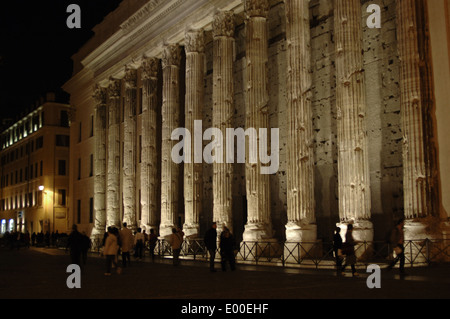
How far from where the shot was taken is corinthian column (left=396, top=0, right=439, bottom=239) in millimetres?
16969

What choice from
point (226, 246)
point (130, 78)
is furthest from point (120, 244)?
point (130, 78)

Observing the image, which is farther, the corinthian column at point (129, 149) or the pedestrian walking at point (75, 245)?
the corinthian column at point (129, 149)

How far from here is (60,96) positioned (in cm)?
6219

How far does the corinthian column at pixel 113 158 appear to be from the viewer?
1443 inches

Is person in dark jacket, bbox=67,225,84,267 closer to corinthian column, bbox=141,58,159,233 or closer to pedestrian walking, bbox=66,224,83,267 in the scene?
pedestrian walking, bbox=66,224,83,267

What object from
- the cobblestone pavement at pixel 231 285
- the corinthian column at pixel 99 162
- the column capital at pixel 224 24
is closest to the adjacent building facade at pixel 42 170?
the corinthian column at pixel 99 162

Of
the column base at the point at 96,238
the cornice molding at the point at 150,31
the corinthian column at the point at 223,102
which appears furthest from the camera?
the column base at the point at 96,238

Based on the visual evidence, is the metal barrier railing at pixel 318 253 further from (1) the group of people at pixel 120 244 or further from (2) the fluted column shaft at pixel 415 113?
(1) the group of people at pixel 120 244

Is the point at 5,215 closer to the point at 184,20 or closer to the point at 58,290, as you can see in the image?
the point at 184,20

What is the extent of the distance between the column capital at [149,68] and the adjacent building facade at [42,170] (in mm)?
26158

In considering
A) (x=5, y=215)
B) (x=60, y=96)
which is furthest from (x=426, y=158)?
(x=5, y=215)

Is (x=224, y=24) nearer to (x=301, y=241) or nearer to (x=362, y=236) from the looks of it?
(x=301, y=241)

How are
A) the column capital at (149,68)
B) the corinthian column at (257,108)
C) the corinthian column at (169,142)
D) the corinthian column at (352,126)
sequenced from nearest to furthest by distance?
1. the corinthian column at (352,126)
2. the corinthian column at (257,108)
3. the corinthian column at (169,142)
4. the column capital at (149,68)

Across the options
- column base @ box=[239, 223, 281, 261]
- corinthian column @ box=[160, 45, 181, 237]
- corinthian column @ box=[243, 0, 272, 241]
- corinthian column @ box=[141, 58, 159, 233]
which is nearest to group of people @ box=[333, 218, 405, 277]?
column base @ box=[239, 223, 281, 261]
